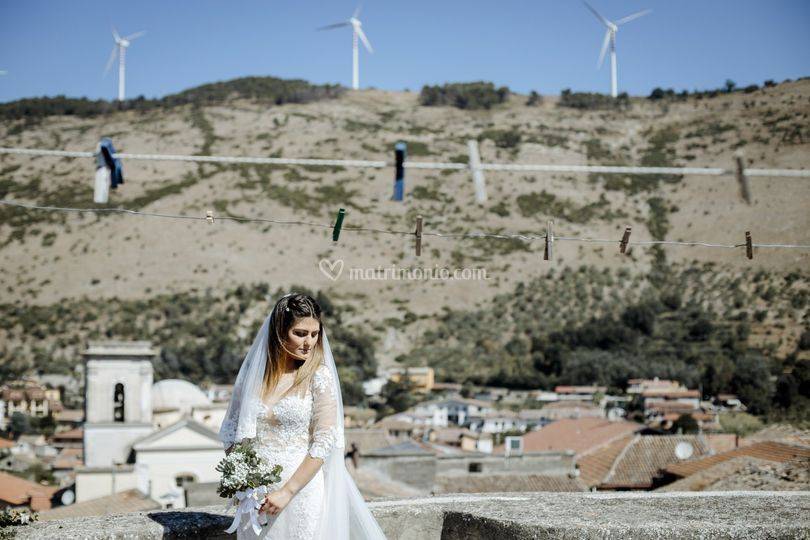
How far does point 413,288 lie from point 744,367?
32510mm

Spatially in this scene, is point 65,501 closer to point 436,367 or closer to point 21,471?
point 21,471

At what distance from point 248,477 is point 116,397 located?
27319mm


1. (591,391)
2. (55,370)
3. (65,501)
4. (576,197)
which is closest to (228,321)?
(55,370)

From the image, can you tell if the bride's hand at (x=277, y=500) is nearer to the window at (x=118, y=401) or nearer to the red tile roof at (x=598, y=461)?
the red tile roof at (x=598, y=461)

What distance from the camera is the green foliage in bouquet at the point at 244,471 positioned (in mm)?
3639

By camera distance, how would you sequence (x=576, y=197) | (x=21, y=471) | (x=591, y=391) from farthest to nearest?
(x=576, y=197) → (x=591, y=391) → (x=21, y=471)

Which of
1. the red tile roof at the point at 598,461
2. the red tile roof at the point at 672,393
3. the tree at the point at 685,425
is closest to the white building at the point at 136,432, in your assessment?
the red tile roof at the point at 598,461

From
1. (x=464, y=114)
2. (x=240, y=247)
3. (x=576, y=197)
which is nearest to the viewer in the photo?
(x=240, y=247)

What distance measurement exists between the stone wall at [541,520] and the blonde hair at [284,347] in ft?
2.78

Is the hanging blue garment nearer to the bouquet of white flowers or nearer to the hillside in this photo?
the bouquet of white flowers

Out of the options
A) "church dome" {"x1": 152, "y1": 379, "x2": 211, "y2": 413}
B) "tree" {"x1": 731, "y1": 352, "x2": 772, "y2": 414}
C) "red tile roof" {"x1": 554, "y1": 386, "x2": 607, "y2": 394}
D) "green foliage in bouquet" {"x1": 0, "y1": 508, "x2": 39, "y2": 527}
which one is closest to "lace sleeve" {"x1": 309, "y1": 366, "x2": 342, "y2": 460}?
"green foliage in bouquet" {"x1": 0, "y1": 508, "x2": 39, "y2": 527}

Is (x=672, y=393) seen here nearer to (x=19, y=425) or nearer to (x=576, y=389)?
(x=576, y=389)

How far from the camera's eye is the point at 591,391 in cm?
5788

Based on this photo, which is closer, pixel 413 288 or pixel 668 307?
pixel 668 307
